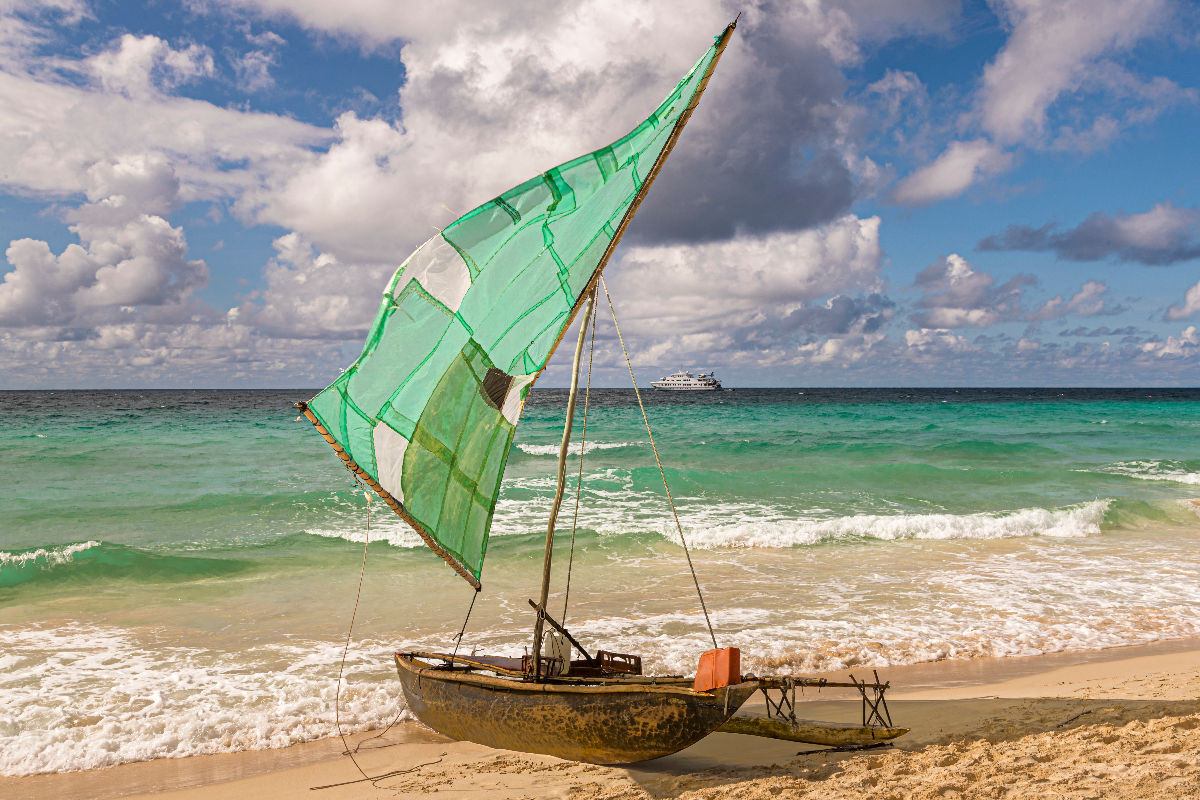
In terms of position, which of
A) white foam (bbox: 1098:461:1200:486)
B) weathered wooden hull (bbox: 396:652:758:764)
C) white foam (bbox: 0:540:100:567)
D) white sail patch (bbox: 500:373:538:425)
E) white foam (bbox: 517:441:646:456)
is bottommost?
white foam (bbox: 0:540:100:567)

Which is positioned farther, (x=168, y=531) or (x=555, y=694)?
(x=168, y=531)

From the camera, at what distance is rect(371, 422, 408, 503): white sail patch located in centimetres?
637

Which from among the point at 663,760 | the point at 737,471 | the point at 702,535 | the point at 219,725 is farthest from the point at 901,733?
the point at 737,471

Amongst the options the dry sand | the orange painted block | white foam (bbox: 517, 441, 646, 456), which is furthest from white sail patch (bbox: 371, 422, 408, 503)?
white foam (bbox: 517, 441, 646, 456)

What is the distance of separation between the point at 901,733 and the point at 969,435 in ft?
139

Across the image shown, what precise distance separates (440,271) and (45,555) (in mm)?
12737

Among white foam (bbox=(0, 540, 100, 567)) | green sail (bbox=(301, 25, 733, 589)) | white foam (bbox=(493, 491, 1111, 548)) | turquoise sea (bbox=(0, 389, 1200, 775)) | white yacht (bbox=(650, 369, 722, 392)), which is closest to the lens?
green sail (bbox=(301, 25, 733, 589))

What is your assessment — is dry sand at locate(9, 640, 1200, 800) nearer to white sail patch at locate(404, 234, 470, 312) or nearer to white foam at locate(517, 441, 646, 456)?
white sail patch at locate(404, 234, 470, 312)

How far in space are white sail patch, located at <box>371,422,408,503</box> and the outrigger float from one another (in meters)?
0.01

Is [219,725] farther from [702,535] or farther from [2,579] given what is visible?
[702,535]

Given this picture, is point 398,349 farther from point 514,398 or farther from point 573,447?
point 573,447

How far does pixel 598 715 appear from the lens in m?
5.22

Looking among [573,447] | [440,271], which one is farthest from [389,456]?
[573,447]

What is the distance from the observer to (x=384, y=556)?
15.1 meters
